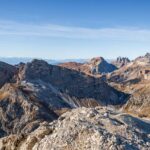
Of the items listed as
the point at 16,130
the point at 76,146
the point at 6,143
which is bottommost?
the point at 16,130

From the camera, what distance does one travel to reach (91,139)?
29.4 metres

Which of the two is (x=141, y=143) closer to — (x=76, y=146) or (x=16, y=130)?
(x=76, y=146)

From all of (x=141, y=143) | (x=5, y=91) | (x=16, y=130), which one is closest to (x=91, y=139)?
(x=141, y=143)

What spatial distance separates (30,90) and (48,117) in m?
42.9

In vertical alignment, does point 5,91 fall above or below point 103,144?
below

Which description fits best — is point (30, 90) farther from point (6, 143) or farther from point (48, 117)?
point (6, 143)

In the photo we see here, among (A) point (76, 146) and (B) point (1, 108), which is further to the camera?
(B) point (1, 108)

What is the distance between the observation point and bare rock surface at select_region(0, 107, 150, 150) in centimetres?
2922

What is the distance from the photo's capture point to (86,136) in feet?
98.6

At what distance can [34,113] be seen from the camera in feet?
535

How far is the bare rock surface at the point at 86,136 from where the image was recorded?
29.2 meters

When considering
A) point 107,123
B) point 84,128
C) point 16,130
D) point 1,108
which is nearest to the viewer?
point 84,128

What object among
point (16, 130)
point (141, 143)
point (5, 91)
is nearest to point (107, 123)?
point (141, 143)

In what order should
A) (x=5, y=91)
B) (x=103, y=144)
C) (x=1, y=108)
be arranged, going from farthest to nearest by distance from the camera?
1. (x=5, y=91)
2. (x=1, y=108)
3. (x=103, y=144)
